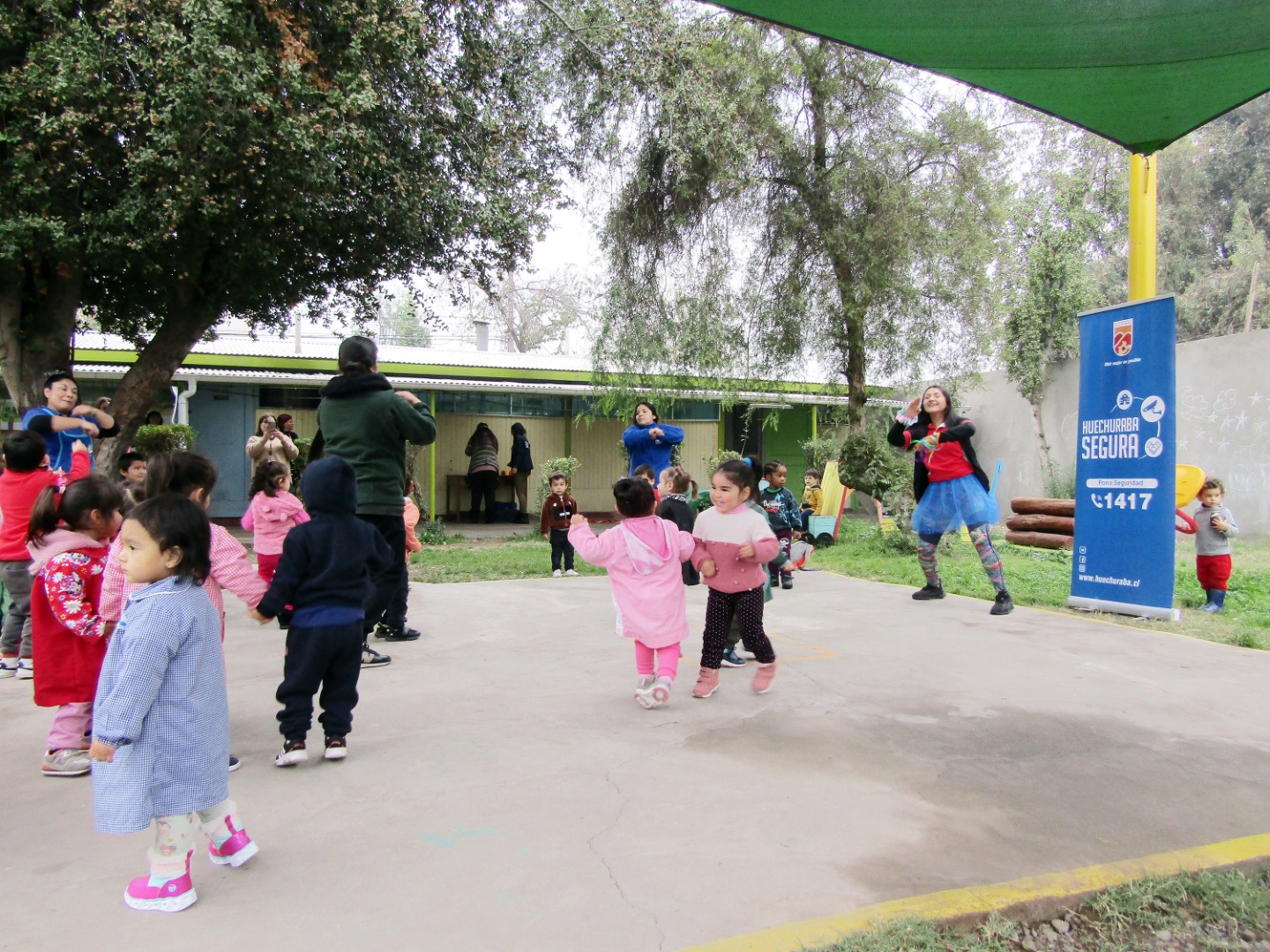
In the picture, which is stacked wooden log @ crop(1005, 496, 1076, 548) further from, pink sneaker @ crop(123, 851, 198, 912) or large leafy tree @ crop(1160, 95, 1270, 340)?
large leafy tree @ crop(1160, 95, 1270, 340)

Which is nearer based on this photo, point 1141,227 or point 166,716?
point 166,716

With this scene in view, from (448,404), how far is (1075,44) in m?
15.0

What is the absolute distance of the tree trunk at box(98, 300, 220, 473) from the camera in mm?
9719

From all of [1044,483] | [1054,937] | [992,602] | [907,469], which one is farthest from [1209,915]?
[1044,483]

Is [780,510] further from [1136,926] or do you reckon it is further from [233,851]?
[233,851]

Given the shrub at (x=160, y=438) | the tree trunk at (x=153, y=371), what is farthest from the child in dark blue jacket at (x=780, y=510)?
the shrub at (x=160, y=438)

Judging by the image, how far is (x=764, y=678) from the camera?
455 centimetres

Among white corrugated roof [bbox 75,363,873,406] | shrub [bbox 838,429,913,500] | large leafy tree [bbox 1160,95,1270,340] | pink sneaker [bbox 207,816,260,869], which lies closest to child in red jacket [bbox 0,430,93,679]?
pink sneaker [bbox 207,816,260,869]

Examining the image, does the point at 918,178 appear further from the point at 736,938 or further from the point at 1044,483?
the point at 736,938

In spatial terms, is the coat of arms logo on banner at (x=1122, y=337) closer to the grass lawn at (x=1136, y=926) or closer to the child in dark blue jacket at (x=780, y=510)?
the child in dark blue jacket at (x=780, y=510)

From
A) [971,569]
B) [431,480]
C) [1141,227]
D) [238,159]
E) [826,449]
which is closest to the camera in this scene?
[1141,227]

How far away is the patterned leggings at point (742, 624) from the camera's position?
178 inches

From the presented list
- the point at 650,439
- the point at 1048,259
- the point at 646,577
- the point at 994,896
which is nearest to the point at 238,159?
the point at 650,439

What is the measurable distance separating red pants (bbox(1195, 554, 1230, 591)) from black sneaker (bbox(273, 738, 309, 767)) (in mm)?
7082
